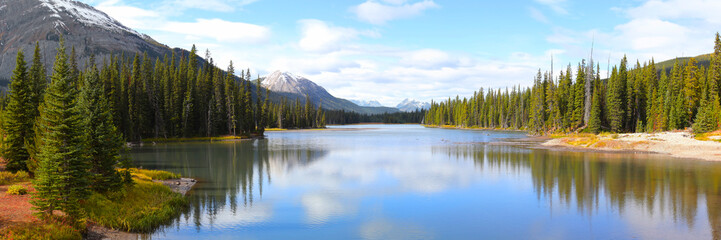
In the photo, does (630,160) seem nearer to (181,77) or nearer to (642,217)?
(642,217)

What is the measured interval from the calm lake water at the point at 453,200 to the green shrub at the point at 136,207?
2.83 feet

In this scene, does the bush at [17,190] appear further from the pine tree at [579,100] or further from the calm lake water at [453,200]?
the pine tree at [579,100]

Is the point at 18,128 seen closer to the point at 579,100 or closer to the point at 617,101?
the point at 617,101

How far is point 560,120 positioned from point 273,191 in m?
98.7

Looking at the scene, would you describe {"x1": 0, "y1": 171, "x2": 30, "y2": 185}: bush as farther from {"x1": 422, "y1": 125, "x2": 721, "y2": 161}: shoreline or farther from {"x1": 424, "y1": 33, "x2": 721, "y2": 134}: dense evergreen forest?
{"x1": 424, "y1": 33, "x2": 721, "y2": 134}: dense evergreen forest

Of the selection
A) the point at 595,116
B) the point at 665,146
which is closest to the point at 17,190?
the point at 665,146

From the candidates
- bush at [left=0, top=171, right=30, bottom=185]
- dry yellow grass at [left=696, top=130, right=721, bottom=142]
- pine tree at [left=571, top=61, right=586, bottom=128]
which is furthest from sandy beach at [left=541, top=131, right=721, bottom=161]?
bush at [left=0, top=171, right=30, bottom=185]

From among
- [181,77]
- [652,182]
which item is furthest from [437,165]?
[181,77]

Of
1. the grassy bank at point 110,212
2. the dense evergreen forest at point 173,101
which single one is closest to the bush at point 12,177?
the grassy bank at point 110,212

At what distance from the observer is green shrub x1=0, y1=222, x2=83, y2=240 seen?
585 inches

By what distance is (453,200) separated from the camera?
91.5 ft

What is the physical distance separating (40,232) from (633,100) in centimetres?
11170

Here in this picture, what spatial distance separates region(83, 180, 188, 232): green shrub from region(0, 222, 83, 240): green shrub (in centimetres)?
254

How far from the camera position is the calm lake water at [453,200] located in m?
20.2
